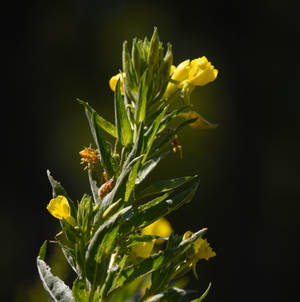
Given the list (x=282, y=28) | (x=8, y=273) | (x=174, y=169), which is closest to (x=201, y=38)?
(x=282, y=28)

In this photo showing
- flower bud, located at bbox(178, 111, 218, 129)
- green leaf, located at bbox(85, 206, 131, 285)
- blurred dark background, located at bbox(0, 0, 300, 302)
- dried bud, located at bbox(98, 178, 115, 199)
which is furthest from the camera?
blurred dark background, located at bbox(0, 0, 300, 302)

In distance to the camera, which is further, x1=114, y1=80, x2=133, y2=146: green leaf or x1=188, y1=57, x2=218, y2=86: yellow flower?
x1=188, y1=57, x2=218, y2=86: yellow flower

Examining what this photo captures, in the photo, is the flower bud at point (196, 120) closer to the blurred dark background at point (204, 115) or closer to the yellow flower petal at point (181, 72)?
the yellow flower petal at point (181, 72)

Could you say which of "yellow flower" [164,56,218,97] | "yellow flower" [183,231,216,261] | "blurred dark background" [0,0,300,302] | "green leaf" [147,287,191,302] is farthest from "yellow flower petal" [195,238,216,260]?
"blurred dark background" [0,0,300,302]

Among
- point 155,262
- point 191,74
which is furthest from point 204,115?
point 155,262

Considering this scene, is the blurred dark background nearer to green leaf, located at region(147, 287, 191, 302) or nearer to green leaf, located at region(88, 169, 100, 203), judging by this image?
green leaf, located at region(88, 169, 100, 203)

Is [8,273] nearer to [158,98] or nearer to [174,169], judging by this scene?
[174,169]

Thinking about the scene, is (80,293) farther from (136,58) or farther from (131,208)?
(136,58)

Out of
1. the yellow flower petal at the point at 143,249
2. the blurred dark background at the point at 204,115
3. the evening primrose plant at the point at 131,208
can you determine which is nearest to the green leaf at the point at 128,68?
the evening primrose plant at the point at 131,208
